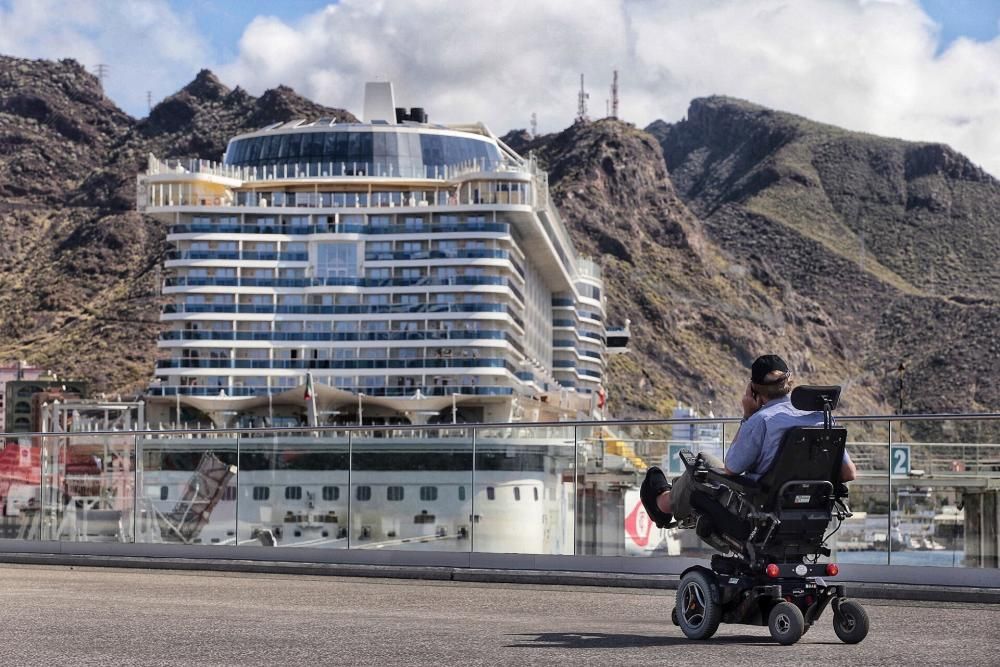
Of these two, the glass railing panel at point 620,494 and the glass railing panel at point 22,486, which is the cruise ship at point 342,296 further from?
the glass railing panel at point 620,494

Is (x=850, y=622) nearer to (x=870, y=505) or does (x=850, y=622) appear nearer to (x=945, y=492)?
(x=870, y=505)

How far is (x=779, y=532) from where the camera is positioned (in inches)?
315

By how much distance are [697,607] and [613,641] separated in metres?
0.44

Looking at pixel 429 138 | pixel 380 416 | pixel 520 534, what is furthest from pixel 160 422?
pixel 520 534

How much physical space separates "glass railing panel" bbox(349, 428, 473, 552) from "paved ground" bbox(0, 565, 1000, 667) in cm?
229

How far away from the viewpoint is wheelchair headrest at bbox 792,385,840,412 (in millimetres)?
7871

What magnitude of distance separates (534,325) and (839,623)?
74.1 m

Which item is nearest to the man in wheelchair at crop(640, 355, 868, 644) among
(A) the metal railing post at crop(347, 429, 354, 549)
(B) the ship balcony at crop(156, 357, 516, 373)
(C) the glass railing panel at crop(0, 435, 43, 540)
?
(A) the metal railing post at crop(347, 429, 354, 549)

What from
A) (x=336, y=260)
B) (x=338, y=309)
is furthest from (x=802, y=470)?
(x=336, y=260)

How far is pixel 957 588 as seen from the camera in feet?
39.9

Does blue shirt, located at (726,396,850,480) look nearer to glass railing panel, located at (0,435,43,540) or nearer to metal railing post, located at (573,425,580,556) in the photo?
metal railing post, located at (573,425,580,556)

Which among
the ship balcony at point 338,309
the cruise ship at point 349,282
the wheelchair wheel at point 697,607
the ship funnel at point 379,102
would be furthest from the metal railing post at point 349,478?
the ship funnel at point 379,102

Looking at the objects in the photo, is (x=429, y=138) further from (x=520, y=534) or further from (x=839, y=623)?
(x=839, y=623)

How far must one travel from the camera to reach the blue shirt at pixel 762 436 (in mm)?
8023
